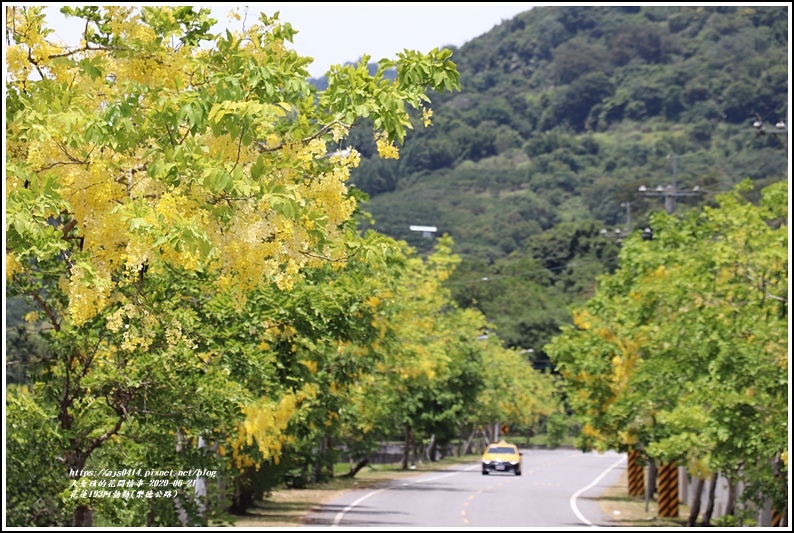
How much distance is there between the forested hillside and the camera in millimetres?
109981

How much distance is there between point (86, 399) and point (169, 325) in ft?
10.9

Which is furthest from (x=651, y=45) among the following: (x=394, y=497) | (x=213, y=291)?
(x=213, y=291)

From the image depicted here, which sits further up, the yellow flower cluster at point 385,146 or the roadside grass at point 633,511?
the yellow flower cluster at point 385,146

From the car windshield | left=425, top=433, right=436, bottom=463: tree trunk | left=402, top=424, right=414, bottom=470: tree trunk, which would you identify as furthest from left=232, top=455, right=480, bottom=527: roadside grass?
left=425, top=433, right=436, bottom=463: tree trunk

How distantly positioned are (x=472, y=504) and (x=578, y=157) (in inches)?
5466

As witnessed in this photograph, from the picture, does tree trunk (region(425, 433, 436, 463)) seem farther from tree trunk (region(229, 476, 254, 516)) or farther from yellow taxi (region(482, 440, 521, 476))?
tree trunk (region(229, 476, 254, 516))

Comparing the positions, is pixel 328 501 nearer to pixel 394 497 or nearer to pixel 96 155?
pixel 394 497

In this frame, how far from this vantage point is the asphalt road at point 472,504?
27.1 meters

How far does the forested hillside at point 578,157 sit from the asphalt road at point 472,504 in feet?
170

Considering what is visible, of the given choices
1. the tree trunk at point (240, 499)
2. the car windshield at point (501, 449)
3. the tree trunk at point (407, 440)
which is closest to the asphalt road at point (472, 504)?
the tree trunk at point (240, 499)

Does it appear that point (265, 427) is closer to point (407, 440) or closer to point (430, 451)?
point (407, 440)

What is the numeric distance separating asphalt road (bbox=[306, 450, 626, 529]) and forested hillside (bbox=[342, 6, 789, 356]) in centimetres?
5172

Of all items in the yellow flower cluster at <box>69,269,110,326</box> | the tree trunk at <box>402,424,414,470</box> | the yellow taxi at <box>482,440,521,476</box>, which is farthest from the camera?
the tree trunk at <box>402,424,414,470</box>

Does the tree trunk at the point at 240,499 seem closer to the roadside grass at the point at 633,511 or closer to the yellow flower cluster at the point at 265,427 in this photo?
the yellow flower cluster at the point at 265,427
